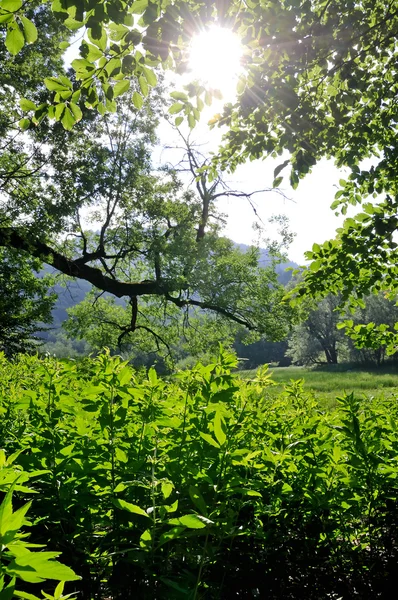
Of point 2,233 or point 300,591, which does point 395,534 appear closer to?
point 300,591

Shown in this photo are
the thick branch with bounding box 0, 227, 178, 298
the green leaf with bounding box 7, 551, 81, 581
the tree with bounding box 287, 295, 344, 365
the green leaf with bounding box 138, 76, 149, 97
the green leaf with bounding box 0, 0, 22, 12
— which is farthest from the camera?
the tree with bounding box 287, 295, 344, 365

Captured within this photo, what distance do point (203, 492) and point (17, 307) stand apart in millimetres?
17625

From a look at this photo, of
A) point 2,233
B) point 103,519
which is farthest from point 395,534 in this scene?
point 2,233

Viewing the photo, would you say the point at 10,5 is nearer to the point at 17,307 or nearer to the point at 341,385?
the point at 17,307

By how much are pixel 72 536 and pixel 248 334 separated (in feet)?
58.3

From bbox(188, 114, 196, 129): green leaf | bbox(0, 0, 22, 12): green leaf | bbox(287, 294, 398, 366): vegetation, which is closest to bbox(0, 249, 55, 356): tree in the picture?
bbox(188, 114, 196, 129): green leaf

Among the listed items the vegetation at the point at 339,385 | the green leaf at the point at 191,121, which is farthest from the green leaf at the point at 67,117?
the vegetation at the point at 339,385

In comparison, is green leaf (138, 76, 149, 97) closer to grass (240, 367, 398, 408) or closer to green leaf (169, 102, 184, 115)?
green leaf (169, 102, 184, 115)

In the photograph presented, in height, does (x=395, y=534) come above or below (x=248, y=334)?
below

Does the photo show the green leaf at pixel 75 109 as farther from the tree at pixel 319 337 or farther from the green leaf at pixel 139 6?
the tree at pixel 319 337

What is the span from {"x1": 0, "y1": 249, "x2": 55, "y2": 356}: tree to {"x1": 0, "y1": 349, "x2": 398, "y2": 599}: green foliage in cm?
1528

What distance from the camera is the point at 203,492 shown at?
140 cm

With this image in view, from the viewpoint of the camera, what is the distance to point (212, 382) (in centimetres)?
158

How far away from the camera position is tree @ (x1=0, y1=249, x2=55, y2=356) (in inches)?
651
